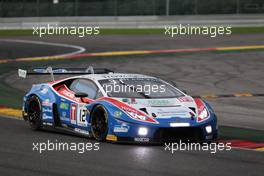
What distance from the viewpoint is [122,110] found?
45.2 feet

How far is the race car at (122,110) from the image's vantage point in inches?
536

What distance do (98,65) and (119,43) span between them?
9231 millimetres

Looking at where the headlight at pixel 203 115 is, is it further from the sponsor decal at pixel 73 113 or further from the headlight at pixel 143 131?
the sponsor decal at pixel 73 113

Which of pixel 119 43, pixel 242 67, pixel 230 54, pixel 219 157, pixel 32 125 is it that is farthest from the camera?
pixel 119 43

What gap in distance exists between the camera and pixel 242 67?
29328 millimetres

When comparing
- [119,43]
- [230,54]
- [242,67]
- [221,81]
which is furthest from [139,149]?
[119,43]

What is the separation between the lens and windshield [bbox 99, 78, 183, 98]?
14.5 metres

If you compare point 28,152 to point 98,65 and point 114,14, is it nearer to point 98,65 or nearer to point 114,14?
point 98,65

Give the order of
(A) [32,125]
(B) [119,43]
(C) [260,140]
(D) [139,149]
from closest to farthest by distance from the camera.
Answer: (D) [139,149] < (C) [260,140] < (A) [32,125] < (B) [119,43]

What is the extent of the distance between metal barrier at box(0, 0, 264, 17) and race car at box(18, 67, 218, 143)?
34.2m

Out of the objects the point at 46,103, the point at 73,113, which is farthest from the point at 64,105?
the point at 46,103

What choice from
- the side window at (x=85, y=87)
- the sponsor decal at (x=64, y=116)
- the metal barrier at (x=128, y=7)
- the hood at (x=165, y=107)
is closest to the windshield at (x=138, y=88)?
the side window at (x=85, y=87)

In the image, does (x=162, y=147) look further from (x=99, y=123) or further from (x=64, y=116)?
(x=64, y=116)

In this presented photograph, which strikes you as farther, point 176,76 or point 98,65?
point 98,65
